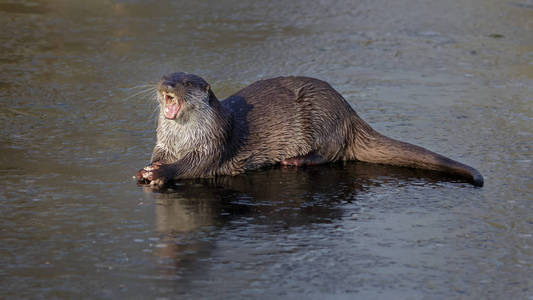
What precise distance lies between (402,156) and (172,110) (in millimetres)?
1260

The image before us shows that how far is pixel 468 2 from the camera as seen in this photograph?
30.7ft

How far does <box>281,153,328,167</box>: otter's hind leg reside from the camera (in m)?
4.49

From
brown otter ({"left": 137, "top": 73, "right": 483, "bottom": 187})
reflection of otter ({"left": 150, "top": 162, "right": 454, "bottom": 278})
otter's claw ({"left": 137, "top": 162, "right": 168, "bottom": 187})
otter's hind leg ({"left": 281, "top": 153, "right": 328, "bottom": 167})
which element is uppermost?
brown otter ({"left": 137, "top": 73, "right": 483, "bottom": 187})

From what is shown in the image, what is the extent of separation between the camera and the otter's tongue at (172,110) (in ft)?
13.7

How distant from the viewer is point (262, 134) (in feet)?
14.7

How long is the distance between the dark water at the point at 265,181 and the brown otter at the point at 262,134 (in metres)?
→ 0.10

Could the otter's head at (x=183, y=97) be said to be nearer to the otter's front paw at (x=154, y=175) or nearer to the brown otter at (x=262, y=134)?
the brown otter at (x=262, y=134)

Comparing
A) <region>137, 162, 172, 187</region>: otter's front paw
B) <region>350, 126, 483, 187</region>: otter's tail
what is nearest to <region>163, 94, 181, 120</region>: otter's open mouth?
<region>137, 162, 172, 187</region>: otter's front paw

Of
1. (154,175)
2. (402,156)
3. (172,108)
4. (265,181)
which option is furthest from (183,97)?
(402,156)

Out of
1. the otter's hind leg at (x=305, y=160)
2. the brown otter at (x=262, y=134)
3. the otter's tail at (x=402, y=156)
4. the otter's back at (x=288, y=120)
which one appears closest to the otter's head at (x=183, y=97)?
the brown otter at (x=262, y=134)

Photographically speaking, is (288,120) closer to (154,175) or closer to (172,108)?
(172,108)

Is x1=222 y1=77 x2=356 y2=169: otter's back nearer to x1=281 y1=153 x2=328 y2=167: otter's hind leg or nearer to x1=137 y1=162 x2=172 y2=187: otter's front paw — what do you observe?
x1=281 y1=153 x2=328 y2=167: otter's hind leg

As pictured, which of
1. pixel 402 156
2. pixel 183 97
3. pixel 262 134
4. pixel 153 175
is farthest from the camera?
pixel 262 134

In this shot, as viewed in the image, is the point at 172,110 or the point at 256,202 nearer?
the point at 256,202
